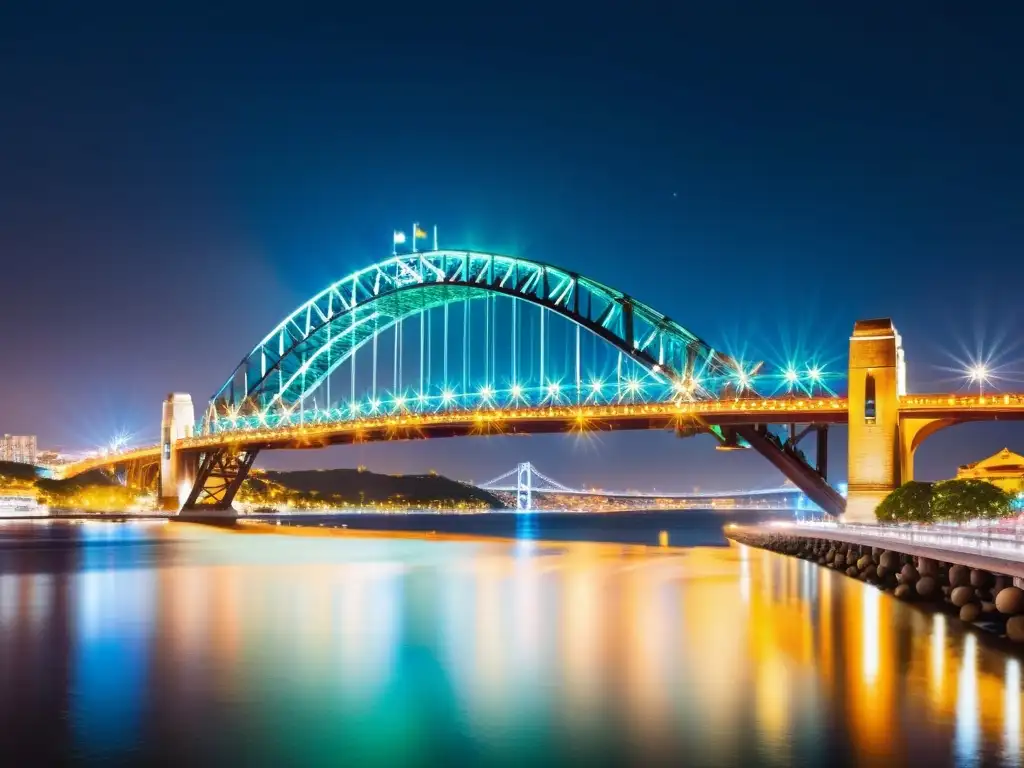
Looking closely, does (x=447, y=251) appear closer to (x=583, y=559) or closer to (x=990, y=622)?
(x=583, y=559)

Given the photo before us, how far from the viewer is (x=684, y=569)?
42906mm

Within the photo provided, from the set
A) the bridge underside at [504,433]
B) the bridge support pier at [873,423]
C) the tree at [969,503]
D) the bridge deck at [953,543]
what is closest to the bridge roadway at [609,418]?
the bridge underside at [504,433]

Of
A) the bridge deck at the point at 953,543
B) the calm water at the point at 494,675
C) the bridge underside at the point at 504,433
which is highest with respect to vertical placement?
the bridge underside at the point at 504,433

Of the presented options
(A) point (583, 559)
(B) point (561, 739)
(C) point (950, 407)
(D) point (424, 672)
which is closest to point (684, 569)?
(A) point (583, 559)

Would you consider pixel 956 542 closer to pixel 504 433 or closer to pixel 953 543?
pixel 953 543

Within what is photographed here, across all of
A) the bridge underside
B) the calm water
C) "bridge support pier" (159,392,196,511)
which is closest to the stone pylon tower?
the bridge underside

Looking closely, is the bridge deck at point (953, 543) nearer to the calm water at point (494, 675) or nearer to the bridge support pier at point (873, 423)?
the calm water at point (494, 675)

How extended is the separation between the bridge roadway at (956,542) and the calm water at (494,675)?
1333mm

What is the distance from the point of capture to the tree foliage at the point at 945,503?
37000mm

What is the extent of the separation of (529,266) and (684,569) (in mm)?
34036

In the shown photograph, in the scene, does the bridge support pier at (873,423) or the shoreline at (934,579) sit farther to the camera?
the bridge support pier at (873,423)

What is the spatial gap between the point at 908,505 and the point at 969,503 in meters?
3.24

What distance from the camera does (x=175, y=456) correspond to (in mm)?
95625

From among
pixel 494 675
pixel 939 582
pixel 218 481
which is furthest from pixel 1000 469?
pixel 494 675
